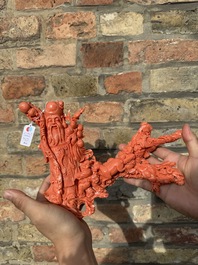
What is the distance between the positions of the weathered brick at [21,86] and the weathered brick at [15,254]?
25.9 inches

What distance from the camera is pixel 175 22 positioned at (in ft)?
3.88

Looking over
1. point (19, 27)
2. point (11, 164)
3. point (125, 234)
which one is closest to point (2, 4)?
point (19, 27)

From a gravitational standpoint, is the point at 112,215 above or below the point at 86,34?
below

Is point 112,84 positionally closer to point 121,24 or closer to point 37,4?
point 121,24

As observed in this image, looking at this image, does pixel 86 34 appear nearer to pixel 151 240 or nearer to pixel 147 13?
pixel 147 13

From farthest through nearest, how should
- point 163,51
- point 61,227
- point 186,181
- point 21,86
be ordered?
point 21,86, point 163,51, point 186,181, point 61,227

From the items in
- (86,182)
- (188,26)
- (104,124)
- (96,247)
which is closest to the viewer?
(86,182)

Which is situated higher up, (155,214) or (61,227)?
(61,227)

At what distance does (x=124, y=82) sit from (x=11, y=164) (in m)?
0.57

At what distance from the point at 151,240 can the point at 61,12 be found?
963mm

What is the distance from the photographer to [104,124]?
1286mm

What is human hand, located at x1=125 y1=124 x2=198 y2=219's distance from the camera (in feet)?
3.45

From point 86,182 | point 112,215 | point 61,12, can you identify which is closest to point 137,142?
point 86,182

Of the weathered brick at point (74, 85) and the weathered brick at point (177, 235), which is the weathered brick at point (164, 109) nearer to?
the weathered brick at point (74, 85)
